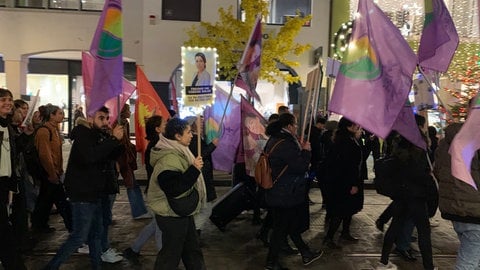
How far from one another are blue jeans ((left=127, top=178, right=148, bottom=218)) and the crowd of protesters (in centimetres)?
2

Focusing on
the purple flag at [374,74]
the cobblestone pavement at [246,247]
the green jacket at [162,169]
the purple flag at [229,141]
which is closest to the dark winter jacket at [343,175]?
the cobblestone pavement at [246,247]

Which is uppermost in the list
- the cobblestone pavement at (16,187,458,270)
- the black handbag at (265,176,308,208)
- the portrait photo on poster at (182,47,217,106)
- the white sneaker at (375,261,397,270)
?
the portrait photo on poster at (182,47,217,106)

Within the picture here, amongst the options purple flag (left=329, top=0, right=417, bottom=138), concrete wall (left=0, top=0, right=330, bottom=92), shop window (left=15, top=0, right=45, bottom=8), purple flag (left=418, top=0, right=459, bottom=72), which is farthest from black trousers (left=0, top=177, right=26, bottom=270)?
shop window (left=15, top=0, right=45, bottom=8)

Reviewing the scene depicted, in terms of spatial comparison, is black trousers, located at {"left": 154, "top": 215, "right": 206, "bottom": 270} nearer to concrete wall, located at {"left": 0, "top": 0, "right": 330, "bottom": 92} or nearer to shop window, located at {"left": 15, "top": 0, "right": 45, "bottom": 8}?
concrete wall, located at {"left": 0, "top": 0, "right": 330, "bottom": 92}

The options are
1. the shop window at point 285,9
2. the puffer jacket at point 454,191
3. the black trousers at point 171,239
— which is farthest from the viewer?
the shop window at point 285,9

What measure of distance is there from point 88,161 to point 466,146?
3.41 meters

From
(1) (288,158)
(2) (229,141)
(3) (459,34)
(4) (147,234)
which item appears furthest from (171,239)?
(3) (459,34)

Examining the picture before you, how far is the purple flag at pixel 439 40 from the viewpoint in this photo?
4.35 metres

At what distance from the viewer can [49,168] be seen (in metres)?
6.09

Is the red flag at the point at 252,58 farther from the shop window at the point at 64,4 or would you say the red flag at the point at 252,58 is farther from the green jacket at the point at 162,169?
the shop window at the point at 64,4

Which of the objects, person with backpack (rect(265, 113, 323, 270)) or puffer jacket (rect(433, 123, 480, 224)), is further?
person with backpack (rect(265, 113, 323, 270))

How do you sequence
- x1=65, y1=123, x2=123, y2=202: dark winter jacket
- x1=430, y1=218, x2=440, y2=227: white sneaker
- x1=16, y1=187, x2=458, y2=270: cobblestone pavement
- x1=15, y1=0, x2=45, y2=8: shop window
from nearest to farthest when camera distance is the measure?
x1=65, y1=123, x2=123, y2=202: dark winter jacket, x1=16, y1=187, x2=458, y2=270: cobblestone pavement, x1=430, y1=218, x2=440, y2=227: white sneaker, x1=15, y1=0, x2=45, y2=8: shop window

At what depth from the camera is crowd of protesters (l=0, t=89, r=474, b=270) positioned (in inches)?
163

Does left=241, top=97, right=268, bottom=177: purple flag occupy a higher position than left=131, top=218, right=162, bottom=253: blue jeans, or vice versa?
left=241, top=97, right=268, bottom=177: purple flag
